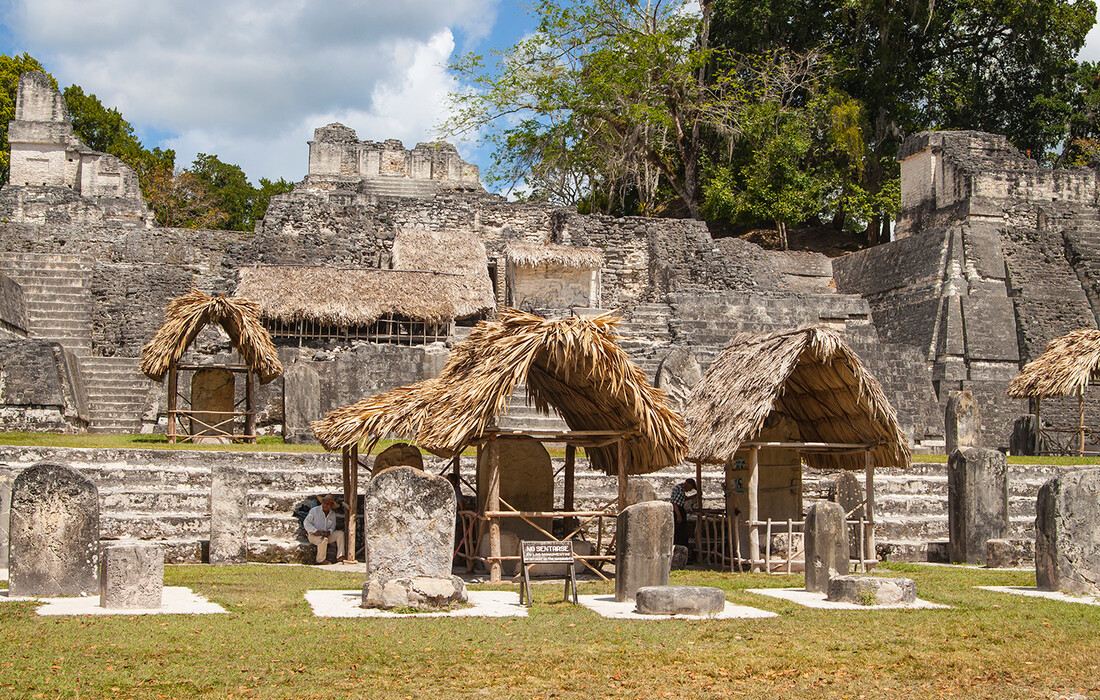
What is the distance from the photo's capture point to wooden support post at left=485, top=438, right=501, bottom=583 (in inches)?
408

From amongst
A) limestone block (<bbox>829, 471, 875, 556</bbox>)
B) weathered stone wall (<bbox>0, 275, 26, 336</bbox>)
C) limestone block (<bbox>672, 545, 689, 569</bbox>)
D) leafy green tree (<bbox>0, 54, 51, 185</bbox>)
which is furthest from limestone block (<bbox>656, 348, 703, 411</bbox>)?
leafy green tree (<bbox>0, 54, 51, 185</bbox>)

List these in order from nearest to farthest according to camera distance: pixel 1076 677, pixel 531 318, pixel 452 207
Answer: pixel 1076 677 < pixel 531 318 < pixel 452 207

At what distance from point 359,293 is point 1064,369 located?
13715 millimetres

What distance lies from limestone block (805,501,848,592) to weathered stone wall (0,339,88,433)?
12555mm

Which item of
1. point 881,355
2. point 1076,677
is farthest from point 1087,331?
point 1076,677

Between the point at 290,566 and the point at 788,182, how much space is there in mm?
24948

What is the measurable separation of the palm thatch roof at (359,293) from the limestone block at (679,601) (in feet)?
48.2

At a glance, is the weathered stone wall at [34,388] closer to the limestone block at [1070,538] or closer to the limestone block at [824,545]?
the limestone block at [824,545]

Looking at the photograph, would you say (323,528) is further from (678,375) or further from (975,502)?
(678,375)

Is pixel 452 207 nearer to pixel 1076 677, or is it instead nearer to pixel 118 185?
pixel 118 185

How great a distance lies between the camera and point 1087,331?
62.7 ft

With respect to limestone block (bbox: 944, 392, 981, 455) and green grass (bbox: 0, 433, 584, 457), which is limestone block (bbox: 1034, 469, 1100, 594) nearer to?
limestone block (bbox: 944, 392, 981, 455)

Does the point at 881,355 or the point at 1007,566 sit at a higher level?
the point at 881,355

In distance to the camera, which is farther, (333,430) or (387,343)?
(387,343)
